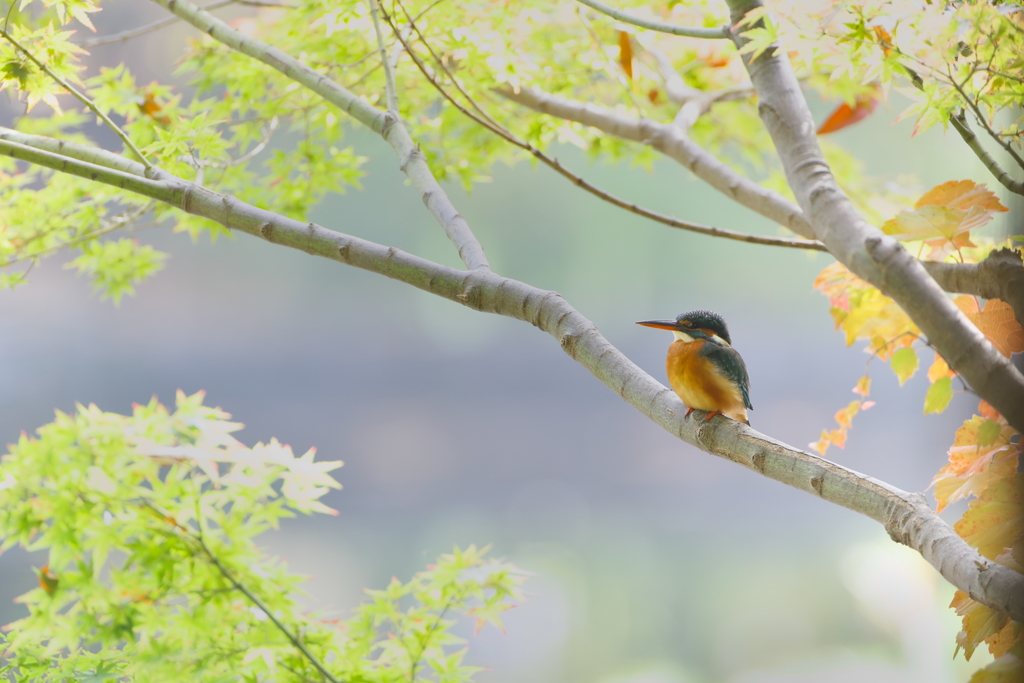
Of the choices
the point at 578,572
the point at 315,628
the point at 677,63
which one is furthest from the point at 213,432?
the point at 578,572

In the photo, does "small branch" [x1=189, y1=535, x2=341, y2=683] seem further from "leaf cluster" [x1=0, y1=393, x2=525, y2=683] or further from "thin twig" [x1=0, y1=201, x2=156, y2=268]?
"thin twig" [x1=0, y1=201, x2=156, y2=268]

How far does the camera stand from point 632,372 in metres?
0.63

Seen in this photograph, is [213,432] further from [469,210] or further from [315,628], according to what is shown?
[469,210]

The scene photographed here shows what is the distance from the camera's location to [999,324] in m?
0.59

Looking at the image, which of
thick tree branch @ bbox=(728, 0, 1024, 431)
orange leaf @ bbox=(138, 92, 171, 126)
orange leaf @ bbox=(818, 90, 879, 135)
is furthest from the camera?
orange leaf @ bbox=(818, 90, 879, 135)

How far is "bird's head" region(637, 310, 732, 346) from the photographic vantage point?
0.80 metres

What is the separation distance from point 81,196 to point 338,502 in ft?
5.46

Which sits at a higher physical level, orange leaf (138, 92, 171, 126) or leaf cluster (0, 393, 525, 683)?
orange leaf (138, 92, 171, 126)

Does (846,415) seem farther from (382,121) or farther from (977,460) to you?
(382,121)

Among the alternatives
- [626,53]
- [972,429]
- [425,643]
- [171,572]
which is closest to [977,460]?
[972,429]

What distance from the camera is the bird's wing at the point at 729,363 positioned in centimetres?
69

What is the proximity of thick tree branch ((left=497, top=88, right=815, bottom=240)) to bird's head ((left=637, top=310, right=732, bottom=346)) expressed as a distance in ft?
0.75

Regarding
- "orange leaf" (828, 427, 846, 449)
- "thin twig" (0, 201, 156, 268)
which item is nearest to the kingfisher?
"orange leaf" (828, 427, 846, 449)

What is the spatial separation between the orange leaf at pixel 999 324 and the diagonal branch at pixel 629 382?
0.54 feet
